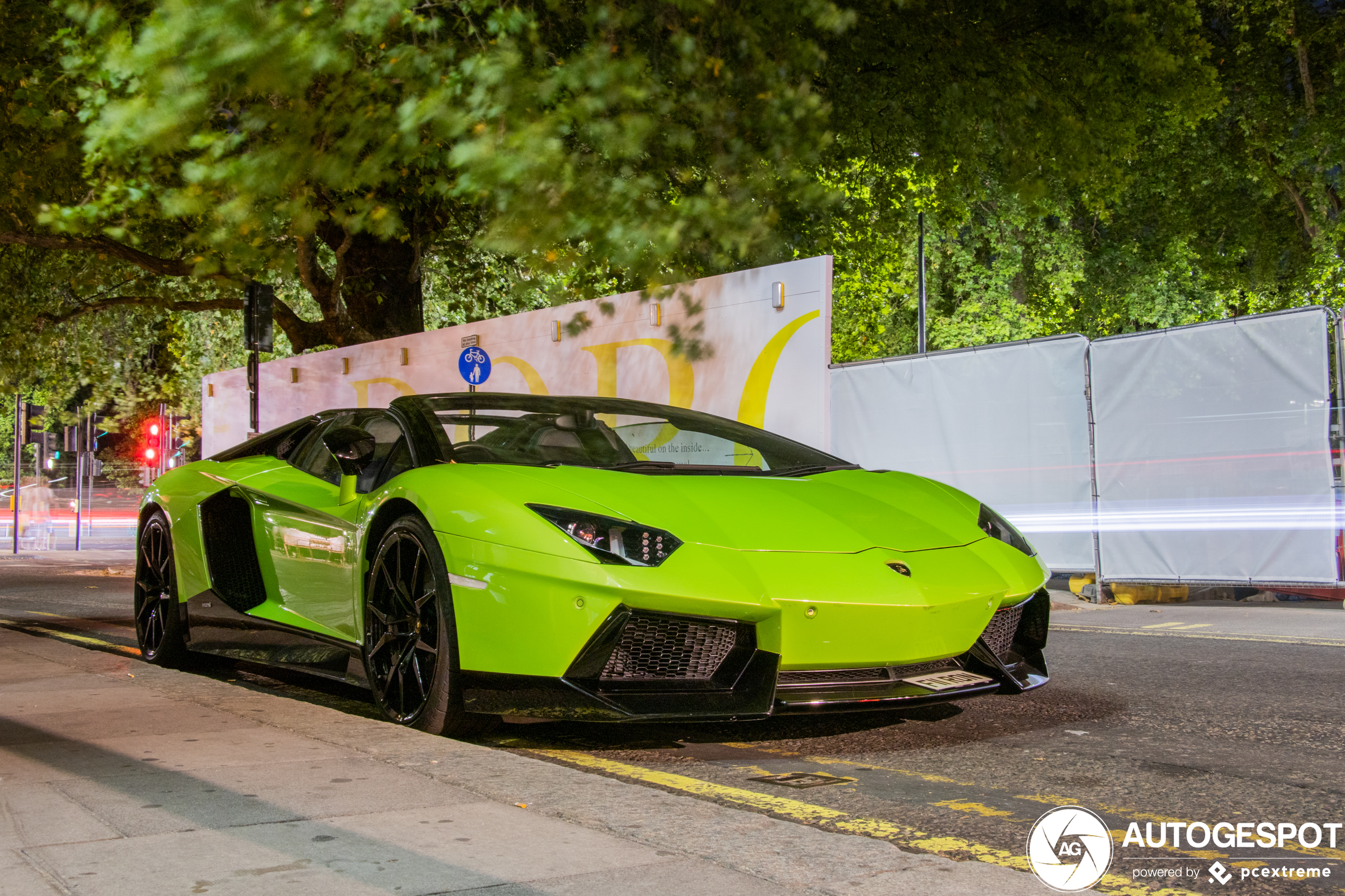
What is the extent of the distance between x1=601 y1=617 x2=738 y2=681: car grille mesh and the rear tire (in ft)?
2.05

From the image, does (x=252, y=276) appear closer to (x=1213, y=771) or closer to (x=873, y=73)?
(x=873, y=73)

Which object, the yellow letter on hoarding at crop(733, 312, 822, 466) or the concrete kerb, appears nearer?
the concrete kerb

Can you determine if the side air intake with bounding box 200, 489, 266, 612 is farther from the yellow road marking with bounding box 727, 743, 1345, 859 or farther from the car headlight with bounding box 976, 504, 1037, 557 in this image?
the car headlight with bounding box 976, 504, 1037, 557

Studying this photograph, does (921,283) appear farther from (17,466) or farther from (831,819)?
(831,819)

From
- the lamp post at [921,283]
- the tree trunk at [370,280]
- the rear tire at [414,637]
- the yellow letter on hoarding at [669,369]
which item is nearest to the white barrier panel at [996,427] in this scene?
the yellow letter on hoarding at [669,369]

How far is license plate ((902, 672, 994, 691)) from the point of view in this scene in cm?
395

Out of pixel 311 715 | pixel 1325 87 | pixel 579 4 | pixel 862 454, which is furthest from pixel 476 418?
pixel 1325 87

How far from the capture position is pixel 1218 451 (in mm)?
10523

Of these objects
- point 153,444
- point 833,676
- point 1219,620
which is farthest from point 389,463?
point 153,444

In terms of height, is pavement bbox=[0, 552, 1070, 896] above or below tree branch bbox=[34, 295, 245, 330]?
below

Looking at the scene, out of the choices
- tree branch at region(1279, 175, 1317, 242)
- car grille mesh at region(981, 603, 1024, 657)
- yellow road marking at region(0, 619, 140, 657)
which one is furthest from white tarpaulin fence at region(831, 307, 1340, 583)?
tree branch at region(1279, 175, 1317, 242)

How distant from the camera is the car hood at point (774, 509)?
13.2 ft

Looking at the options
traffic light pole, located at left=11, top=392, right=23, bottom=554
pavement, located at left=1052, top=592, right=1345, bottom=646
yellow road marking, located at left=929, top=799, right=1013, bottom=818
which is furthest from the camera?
traffic light pole, located at left=11, top=392, right=23, bottom=554

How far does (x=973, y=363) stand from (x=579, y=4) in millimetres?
4908
